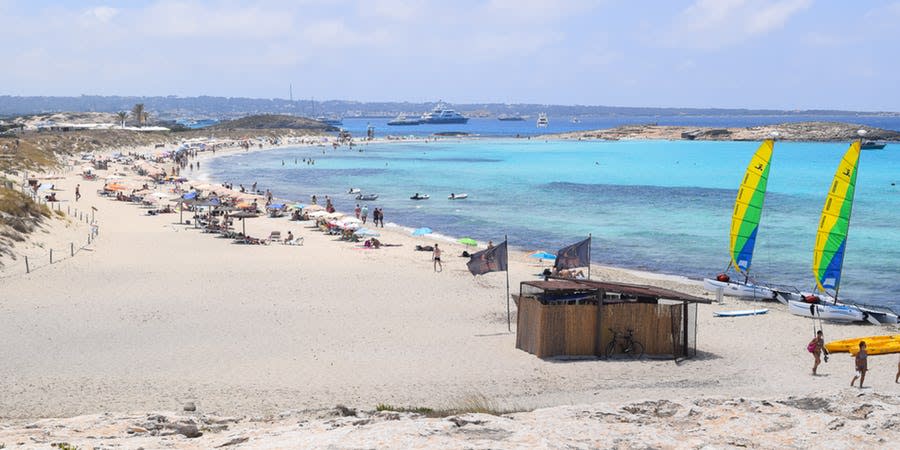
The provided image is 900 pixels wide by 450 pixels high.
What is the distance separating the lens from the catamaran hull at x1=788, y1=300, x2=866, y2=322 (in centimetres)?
1962

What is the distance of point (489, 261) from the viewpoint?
1891 centimetres

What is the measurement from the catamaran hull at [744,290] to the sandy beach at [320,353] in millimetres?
940

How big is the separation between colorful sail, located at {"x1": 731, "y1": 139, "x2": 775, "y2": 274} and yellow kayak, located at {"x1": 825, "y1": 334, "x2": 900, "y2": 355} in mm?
7032

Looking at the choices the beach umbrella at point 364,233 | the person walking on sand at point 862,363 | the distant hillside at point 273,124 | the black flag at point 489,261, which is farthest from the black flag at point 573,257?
the distant hillside at point 273,124

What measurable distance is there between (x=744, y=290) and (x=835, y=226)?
3.10 meters

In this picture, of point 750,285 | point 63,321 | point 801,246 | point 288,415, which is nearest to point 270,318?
point 63,321

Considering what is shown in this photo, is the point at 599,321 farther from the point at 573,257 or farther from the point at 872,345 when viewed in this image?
the point at 872,345

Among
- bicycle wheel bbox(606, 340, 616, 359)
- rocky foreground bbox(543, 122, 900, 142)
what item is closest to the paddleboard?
bicycle wheel bbox(606, 340, 616, 359)

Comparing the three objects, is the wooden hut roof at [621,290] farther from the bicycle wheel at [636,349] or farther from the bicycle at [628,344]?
the bicycle wheel at [636,349]

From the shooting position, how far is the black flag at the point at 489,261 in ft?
61.7

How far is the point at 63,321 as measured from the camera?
1781cm

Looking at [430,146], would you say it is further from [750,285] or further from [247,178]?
[750,285]

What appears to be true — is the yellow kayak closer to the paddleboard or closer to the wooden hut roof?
the wooden hut roof

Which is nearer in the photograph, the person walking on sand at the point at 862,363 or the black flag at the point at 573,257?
the person walking on sand at the point at 862,363
